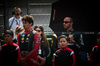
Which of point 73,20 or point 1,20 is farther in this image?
point 1,20

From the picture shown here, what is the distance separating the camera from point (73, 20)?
375 cm

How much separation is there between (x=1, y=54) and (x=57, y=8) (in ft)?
5.19

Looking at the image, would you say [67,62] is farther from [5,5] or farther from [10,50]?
[5,5]

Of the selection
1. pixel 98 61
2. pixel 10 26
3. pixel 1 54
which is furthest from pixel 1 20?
pixel 98 61

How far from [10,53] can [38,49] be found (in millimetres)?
550

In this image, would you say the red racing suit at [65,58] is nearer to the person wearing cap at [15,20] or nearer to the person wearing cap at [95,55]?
the person wearing cap at [95,55]

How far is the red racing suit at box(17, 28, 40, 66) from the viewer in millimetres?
3229

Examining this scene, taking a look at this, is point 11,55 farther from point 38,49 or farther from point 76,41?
point 76,41

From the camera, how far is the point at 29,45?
3266 mm

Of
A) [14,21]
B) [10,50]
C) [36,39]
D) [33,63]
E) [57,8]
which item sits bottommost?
[33,63]

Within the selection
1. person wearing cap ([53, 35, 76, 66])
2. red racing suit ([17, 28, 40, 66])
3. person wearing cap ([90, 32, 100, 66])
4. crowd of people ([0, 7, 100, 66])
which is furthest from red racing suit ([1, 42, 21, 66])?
person wearing cap ([90, 32, 100, 66])

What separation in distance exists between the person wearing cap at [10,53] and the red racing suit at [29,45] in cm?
12

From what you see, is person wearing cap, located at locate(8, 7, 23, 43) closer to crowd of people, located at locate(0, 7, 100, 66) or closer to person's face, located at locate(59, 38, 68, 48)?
crowd of people, located at locate(0, 7, 100, 66)

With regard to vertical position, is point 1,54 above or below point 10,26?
below
